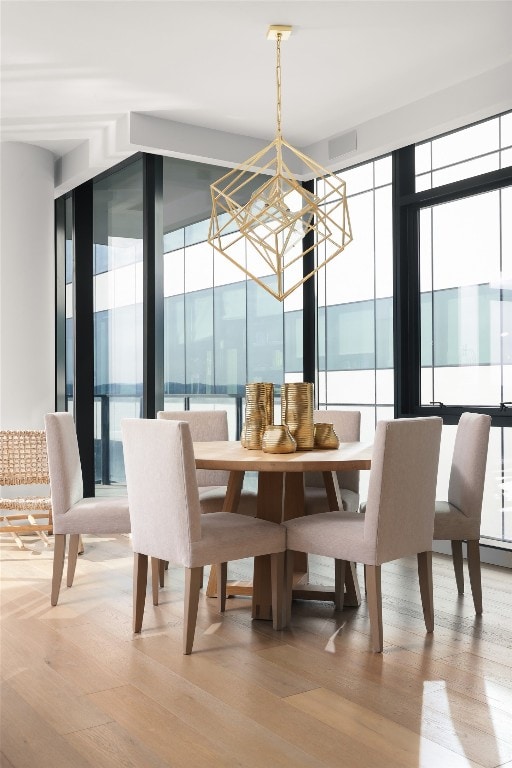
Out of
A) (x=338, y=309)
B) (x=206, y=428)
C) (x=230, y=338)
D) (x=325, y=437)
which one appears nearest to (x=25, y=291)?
(x=230, y=338)

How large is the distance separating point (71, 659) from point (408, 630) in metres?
1.42

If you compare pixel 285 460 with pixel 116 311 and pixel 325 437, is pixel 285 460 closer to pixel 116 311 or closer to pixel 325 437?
pixel 325 437

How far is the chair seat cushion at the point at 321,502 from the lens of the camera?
4215 millimetres

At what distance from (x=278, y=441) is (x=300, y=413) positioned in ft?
0.95

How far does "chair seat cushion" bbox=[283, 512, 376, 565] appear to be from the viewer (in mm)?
3129

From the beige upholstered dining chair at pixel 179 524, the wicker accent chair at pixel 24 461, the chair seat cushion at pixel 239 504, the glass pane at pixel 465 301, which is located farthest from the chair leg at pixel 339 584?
the wicker accent chair at pixel 24 461

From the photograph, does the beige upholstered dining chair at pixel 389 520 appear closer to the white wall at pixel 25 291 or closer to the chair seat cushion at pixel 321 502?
the chair seat cushion at pixel 321 502

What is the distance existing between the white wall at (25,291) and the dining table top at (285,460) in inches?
105

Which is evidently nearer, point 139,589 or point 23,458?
point 139,589

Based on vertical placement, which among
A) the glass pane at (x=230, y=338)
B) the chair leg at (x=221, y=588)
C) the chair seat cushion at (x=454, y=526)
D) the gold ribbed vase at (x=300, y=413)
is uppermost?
the glass pane at (x=230, y=338)

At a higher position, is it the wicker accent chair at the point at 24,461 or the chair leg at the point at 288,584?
the wicker accent chair at the point at 24,461

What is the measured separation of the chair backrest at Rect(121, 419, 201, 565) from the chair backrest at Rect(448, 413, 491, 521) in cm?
138

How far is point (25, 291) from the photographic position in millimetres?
6023

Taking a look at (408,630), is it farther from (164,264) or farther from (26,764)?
(164,264)
